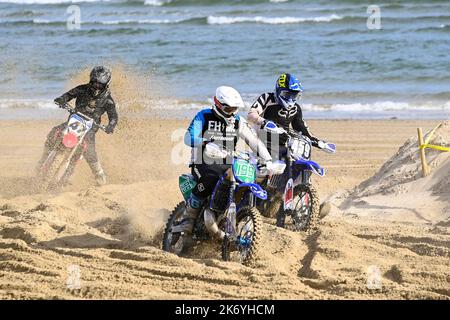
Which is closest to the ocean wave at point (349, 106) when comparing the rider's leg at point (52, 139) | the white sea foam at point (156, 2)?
the rider's leg at point (52, 139)

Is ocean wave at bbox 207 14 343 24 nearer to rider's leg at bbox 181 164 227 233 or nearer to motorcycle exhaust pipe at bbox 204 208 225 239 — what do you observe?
rider's leg at bbox 181 164 227 233

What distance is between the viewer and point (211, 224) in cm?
938

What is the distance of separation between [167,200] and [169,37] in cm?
2115

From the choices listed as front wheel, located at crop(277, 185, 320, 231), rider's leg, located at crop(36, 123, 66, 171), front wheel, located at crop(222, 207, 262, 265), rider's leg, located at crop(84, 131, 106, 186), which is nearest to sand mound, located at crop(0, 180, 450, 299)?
front wheel, located at crop(222, 207, 262, 265)

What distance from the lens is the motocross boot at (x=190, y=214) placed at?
959cm

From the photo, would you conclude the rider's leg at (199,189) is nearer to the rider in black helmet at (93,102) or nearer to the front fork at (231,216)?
the front fork at (231,216)

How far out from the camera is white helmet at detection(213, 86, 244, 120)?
9344 millimetres

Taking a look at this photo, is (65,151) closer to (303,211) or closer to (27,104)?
(303,211)

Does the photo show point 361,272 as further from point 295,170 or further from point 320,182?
point 320,182

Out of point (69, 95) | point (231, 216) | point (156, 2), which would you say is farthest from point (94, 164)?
point (156, 2)

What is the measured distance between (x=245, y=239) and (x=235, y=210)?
0.30m

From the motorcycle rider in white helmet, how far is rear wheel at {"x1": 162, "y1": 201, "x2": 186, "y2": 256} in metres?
0.17

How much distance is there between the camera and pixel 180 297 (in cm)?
811

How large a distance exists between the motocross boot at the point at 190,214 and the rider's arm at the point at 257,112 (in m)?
2.01
